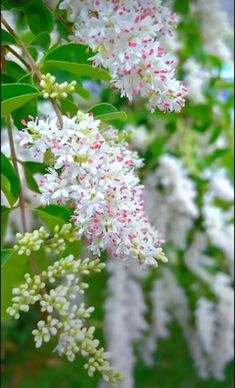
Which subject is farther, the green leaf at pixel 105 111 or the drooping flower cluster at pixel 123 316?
the drooping flower cluster at pixel 123 316

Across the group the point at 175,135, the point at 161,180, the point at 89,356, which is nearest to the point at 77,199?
the point at 89,356

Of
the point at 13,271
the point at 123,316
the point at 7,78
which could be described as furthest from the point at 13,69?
the point at 123,316

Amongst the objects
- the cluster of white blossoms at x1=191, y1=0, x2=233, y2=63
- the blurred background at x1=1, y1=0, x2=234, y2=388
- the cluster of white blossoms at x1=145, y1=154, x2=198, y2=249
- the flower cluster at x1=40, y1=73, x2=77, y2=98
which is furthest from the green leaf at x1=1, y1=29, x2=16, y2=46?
the cluster of white blossoms at x1=191, y1=0, x2=233, y2=63

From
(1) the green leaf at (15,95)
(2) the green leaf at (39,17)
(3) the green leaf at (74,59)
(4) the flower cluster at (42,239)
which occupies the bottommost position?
(4) the flower cluster at (42,239)

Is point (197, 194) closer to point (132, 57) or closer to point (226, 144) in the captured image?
point (226, 144)

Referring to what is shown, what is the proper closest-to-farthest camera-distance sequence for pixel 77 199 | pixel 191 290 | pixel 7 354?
pixel 77 199, pixel 191 290, pixel 7 354

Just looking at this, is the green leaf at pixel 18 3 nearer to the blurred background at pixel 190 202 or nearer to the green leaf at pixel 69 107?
the green leaf at pixel 69 107

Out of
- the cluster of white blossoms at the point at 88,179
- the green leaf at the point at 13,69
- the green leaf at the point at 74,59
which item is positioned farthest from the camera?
the green leaf at the point at 13,69

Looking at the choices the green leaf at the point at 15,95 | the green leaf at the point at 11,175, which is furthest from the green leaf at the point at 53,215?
the green leaf at the point at 15,95
